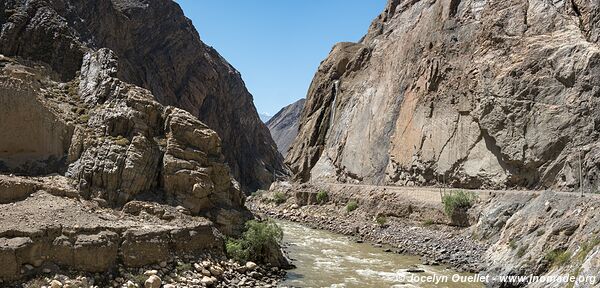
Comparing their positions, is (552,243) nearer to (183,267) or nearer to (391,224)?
(183,267)

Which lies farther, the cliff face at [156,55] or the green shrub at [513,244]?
the cliff face at [156,55]

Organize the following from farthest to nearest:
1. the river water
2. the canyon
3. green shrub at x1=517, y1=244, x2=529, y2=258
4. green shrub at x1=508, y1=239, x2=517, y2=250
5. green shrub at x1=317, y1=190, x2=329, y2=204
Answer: green shrub at x1=317, y1=190, x2=329, y2=204
the river water
green shrub at x1=508, y1=239, x2=517, y2=250
green shrub at x1=517, y1=244, x2=529, y2=258
the canyon

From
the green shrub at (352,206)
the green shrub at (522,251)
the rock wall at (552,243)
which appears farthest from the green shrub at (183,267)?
the green shrub at (352,206)

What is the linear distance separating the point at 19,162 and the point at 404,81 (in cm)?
3908

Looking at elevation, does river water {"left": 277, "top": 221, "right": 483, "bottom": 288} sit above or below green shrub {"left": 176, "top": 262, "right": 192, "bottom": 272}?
below

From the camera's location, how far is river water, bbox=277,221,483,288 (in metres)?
18.5

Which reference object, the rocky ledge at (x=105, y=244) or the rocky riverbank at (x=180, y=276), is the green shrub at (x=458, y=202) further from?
the rocky ledge at (x=105, y=244)

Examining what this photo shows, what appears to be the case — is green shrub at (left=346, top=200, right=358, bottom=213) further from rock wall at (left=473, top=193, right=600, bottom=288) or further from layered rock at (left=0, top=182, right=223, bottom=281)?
layered rock at (left=0, top=182, right=223, bottom=281)

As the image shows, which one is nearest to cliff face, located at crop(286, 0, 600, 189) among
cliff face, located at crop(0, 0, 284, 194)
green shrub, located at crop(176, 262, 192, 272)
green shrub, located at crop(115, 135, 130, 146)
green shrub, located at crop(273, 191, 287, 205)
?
green shrub, located at crop(273, 191, 287, 205)

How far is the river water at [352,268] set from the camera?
18.5 m

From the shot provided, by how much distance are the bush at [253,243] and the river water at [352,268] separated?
156 centimetres

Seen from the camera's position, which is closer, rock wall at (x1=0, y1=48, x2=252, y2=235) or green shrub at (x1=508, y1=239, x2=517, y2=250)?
green shrub at (x1=508, y1=239, x2=517, y2=250)

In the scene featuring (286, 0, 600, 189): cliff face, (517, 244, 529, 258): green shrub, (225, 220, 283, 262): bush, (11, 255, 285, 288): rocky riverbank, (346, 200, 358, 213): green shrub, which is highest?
(286, 0, 600, 189): cliff face

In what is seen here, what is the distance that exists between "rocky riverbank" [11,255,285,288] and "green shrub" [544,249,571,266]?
9464 millimetres
